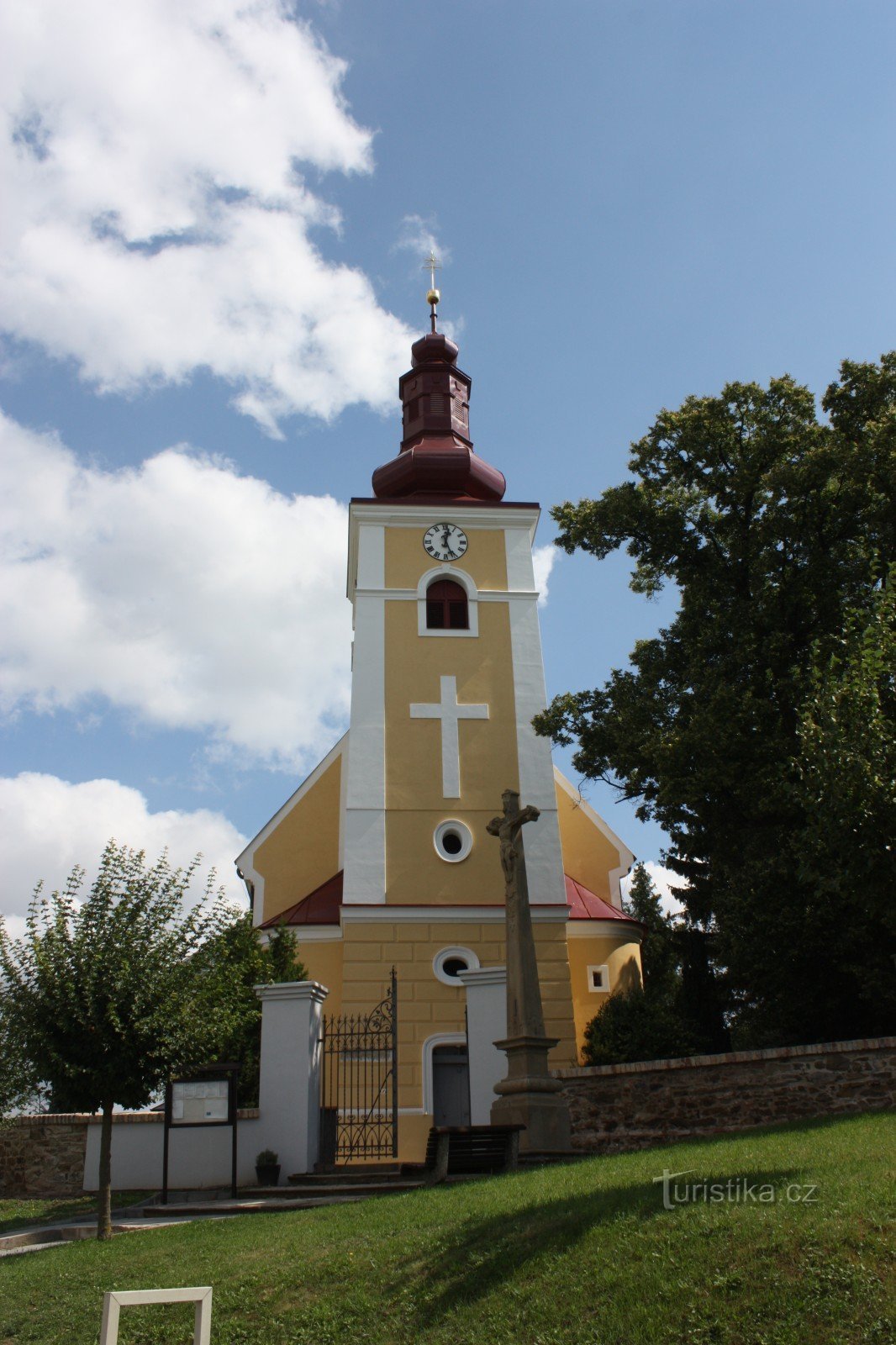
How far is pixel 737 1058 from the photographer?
1180cm

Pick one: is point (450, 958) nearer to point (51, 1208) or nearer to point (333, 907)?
point (333, 907)

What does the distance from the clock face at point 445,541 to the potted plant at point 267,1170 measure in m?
13.8

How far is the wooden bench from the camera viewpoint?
11023 millimetres

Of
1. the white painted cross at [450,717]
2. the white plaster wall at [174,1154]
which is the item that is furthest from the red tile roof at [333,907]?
the white plaster wall at [174,1154]

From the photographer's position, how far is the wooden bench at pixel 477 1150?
11.0 metres

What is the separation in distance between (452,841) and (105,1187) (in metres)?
11.4

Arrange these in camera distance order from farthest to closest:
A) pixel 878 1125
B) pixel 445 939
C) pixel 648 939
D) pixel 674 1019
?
pixel 648 939, pixel 445 939, pixel 674 1019, pixel 878 1125

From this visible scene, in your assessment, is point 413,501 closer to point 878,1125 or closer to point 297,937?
point 297,937

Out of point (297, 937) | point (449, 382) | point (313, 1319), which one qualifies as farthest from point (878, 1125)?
point (449, 382)

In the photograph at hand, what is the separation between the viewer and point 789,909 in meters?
15.4

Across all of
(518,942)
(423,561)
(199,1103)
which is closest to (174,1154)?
(199,1103)

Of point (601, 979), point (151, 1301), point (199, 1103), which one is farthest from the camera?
point (601, 979)

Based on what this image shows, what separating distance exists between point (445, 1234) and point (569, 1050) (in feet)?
41.6

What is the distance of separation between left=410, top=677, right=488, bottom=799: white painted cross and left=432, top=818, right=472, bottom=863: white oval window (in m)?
0.62
